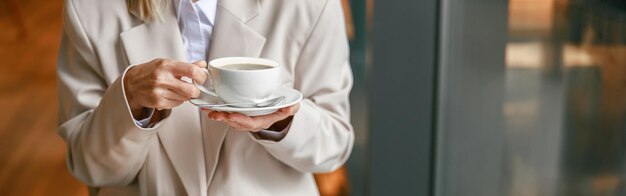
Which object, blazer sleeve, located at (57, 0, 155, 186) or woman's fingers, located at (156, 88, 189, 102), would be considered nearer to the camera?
woman's fingers, located at (156, 88, 189, 102)

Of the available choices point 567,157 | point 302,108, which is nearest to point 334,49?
point 302,108

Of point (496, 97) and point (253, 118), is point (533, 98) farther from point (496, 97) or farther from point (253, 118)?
point (253, 118)

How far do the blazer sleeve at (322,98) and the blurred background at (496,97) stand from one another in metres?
0.25

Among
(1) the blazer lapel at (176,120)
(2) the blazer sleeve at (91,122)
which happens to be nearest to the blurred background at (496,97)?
(1) the blazer lapel at (176,120)

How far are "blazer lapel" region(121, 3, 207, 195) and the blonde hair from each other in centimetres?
1

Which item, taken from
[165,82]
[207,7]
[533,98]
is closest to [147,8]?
[207,7]

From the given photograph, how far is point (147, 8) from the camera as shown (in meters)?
1.47

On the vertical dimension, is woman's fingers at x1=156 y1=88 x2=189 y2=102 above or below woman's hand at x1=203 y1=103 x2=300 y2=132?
above

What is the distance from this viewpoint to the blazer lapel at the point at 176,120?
4.83ft

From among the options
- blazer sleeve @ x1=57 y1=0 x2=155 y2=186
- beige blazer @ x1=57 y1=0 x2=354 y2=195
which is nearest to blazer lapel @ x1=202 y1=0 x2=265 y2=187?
beige blazer @ x1=57 y1=0 x2=354 y2=195

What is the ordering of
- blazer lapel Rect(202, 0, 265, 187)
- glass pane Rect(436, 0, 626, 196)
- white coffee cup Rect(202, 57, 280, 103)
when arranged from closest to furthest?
white coffee cup Rect(202, 57, 280, 103) → glass pane Rect(436, 0, 626, 196) → blazer lapel Rect(202, 0, 265, 187)

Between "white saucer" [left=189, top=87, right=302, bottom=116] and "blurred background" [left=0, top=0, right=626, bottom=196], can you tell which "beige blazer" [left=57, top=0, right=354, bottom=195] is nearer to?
"white saucer" [left=189, top=87, right=302, bottom=116]

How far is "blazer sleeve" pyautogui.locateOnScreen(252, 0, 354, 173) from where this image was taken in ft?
4.81

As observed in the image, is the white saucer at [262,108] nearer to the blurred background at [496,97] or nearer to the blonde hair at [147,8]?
the blonde hair at [147,8]
